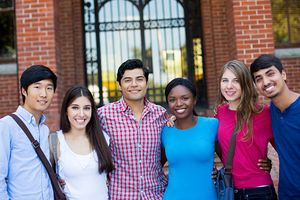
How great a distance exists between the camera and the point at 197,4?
9055 mm

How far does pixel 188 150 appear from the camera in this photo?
3.04 meters

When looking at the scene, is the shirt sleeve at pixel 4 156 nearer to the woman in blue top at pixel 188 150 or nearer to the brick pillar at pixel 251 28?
the woman in blue top at pixel 188 150

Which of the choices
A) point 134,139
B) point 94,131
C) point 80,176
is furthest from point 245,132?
point 80,176

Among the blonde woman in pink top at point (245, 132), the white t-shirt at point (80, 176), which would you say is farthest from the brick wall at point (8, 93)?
the blonde woman in pink top at point (245, 132)

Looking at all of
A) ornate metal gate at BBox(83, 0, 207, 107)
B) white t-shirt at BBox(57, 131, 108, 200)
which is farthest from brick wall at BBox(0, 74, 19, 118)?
white t-shirt at BBox(57, 131, 108, 200)

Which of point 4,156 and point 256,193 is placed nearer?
point 4,156

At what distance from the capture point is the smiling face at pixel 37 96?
Result: 295 centimetres

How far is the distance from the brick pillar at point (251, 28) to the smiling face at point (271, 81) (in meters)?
3.72

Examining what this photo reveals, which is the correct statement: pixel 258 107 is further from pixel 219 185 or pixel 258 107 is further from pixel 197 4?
pixel 197 4

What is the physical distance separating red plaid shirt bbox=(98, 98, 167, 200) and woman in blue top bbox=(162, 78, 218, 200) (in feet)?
0.43

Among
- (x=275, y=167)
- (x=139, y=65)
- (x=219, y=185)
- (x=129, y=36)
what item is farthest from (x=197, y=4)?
(x=219, y=185)

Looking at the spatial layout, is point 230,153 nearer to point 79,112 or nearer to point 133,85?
point 133,85

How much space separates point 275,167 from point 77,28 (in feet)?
18.2

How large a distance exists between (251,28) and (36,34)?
12.0ft
